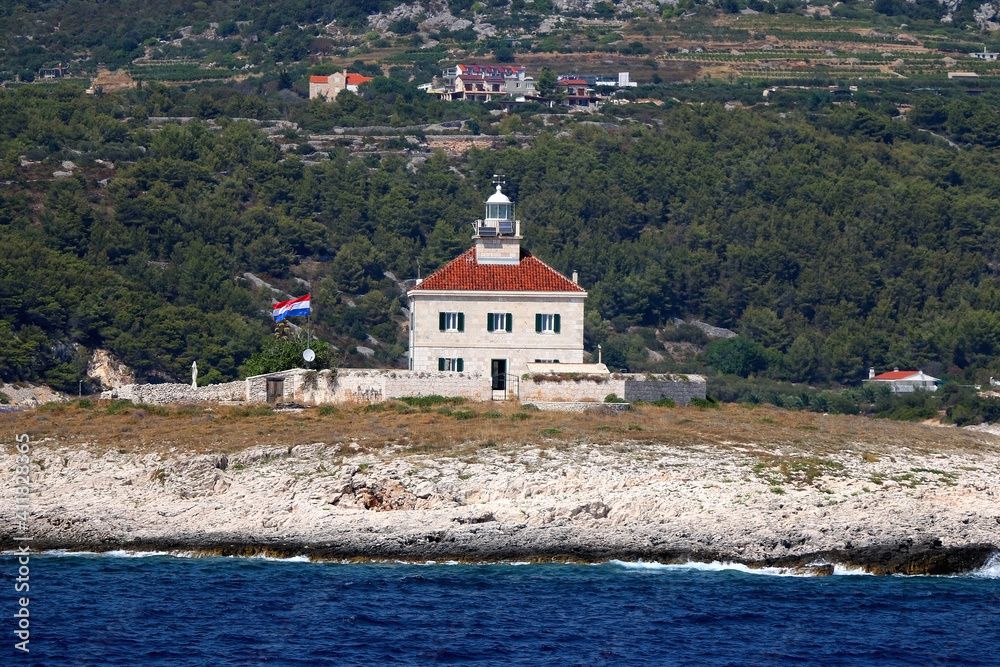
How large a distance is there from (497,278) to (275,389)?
9.11 metres

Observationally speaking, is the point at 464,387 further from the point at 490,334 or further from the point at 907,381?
the point at 907,381

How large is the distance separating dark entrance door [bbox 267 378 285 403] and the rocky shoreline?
420 inches

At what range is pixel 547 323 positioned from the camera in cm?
6284

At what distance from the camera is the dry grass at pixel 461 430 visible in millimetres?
52562

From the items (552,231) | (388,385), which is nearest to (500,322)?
(388,385)

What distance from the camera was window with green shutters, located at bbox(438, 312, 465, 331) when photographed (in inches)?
2468

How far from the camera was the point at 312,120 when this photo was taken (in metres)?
184

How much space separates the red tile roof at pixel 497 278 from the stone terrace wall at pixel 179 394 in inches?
299

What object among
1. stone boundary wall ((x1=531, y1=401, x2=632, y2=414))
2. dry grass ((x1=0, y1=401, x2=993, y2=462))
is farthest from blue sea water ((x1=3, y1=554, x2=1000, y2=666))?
stone boundary wall ((x1=531, y1=401, x2=632, y2=414))

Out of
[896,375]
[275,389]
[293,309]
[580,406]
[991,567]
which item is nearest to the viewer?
[991,567]

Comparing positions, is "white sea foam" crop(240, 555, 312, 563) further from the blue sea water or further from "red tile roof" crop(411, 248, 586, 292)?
"red tile roof" crop(411, 248, 586, 292)

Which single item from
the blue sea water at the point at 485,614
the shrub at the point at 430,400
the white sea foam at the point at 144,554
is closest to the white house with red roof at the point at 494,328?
the shrub at the point at 430,400

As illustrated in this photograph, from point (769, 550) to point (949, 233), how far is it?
106 metres

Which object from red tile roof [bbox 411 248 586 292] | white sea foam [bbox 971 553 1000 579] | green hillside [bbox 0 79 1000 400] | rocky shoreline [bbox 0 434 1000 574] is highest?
green hillside [bbox 0 79 1000 400]
